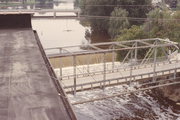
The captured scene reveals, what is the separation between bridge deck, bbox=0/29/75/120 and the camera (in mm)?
3195

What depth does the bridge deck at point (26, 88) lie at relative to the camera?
320cm

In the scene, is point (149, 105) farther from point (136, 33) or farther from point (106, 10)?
point (106, 10)

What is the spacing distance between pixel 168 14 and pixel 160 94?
11382 mm

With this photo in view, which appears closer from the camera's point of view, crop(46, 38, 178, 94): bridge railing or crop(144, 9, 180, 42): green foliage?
crop(46, 38, 178, 94): bridge railing

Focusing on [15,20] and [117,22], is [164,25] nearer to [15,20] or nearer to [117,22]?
[117,22]

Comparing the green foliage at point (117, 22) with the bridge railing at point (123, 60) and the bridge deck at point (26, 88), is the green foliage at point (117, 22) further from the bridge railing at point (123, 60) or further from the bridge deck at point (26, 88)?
the bridge deck at point (26, 88)

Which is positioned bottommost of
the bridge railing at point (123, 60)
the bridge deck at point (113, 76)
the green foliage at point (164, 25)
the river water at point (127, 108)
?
the river water at point (127, 108)

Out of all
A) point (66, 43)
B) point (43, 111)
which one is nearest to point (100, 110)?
point (43, 111)

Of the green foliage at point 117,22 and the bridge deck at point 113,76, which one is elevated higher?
the green foliage at point 117,22

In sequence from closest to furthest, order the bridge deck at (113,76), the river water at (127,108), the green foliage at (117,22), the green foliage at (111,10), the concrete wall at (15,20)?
the bridge deck at (113,76), the concrete wall at (15,20), the river water at (127,108), the green foliage at (117,22), the green foliage at (111,10)

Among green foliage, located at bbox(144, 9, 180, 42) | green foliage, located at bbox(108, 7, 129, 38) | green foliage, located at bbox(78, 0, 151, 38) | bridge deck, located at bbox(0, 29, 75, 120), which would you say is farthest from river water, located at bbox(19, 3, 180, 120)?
green foliage, located at bbox(78, 0, 151, 38)

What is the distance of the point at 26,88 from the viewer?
13.2 ft

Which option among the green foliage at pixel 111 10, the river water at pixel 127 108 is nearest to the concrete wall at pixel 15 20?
the river water at pixel 127 108

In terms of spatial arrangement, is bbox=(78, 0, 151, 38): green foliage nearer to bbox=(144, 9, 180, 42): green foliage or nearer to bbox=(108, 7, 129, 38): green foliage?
bbox=(108, 7, 129, 38): green foliage
